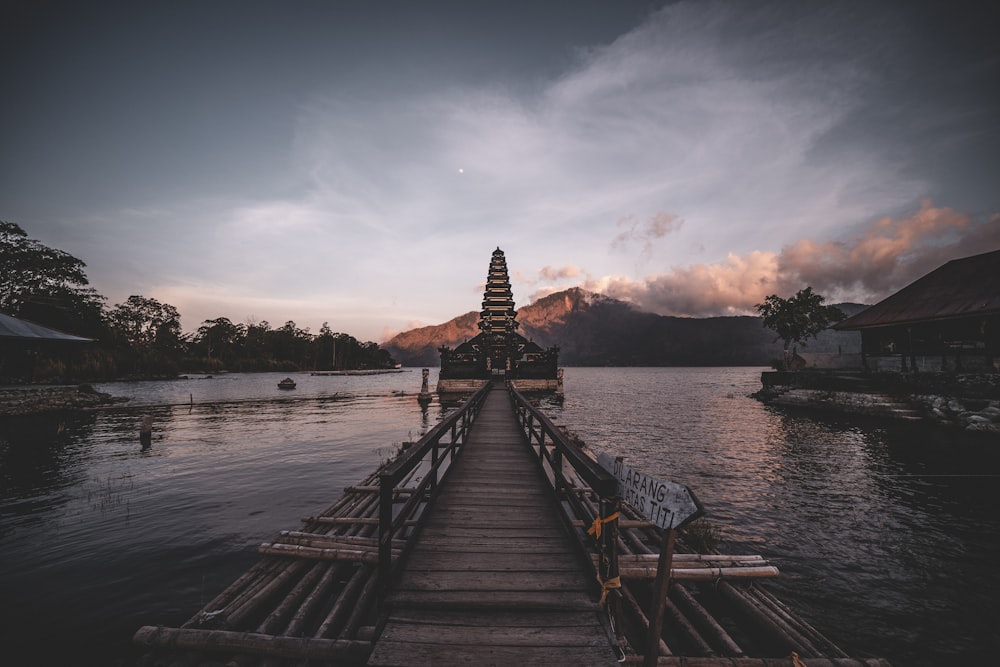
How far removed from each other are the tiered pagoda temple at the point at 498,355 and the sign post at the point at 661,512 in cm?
3487

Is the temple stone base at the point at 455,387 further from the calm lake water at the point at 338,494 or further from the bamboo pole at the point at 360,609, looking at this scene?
the bamboo pole at the point at 360,609

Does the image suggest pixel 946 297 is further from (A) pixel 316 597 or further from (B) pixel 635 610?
(A) pixel 316 597

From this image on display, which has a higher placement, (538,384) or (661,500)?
(661,500)

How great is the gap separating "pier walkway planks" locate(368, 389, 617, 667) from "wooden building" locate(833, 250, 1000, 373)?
102 ft

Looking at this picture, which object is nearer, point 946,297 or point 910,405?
point 910,405

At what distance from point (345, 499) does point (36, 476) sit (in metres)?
12.8

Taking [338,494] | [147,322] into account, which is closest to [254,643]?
[338,494]

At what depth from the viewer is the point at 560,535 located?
542cm

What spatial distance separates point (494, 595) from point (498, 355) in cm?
4267

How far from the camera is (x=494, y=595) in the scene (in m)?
3.96

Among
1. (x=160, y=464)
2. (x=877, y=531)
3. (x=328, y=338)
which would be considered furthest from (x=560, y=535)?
(x=328, y=338)

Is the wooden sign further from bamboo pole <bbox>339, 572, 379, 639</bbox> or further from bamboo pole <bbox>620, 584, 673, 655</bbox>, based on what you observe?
bamboo pole <bbox>339, 572, 379, 639</bbox>

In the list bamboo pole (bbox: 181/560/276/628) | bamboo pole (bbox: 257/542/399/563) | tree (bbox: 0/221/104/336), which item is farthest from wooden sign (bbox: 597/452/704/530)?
tree (bbox: 0/221/104/336)

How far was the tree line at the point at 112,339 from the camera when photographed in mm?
37781
